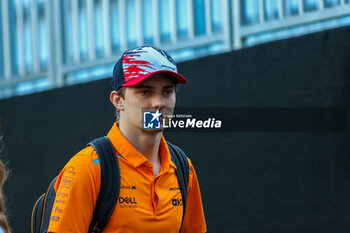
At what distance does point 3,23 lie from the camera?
10.7m

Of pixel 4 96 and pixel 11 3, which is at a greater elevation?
pixel 11 3

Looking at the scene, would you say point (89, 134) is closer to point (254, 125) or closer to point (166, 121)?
point (254, 125)

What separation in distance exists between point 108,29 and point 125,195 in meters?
6.35

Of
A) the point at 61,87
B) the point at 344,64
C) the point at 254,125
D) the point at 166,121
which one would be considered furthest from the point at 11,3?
the point at 166,121

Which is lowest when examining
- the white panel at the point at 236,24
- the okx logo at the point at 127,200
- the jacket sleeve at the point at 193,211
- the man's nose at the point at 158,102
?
the jacket sleeve at the point at 193,211

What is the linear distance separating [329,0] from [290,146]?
1.44m

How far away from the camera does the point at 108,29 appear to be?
356 inches

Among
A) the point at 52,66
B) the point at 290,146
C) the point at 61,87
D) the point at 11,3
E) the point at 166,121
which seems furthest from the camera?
the point at 11,3

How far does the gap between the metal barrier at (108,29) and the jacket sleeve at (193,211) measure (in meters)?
3.16

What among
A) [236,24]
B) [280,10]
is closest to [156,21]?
[236,24]

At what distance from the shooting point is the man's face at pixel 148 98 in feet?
9.73

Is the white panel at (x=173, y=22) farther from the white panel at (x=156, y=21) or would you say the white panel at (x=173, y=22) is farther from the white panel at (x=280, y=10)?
the white panel at (x=280, y=10)

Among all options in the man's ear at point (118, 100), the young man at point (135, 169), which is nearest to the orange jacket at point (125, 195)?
the young man at point (135, 169)

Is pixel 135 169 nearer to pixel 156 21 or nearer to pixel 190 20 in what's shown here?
pixel 190 20
